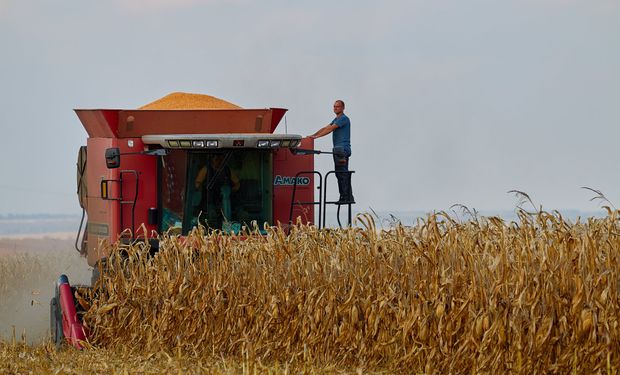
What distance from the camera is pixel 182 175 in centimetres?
1148

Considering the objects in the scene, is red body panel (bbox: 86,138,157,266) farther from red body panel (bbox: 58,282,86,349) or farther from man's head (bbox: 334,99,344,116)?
man's head (bbox: 334,99,344,116)

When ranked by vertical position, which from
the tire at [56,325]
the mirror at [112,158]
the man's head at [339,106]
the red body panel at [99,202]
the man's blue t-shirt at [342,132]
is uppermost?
the man's head at [339,106]

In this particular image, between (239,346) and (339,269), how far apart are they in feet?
3.97

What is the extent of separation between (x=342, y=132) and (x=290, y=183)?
1049 mm

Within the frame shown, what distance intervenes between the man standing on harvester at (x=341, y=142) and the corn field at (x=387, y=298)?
2213 mm

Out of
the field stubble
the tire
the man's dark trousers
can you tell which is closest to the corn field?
the field stubble

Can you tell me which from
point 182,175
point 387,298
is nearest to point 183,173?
point 182,175

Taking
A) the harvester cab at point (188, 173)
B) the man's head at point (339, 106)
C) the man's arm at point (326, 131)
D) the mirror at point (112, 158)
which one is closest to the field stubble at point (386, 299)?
the harvester cab at point (188, 173)

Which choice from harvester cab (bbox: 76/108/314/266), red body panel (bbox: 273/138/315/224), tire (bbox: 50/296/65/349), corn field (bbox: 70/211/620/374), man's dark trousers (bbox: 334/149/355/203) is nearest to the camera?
corn field (bbox: 70/211/620/374)

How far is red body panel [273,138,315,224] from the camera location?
12.0 m

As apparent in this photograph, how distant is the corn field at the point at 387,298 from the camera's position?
26.9ft

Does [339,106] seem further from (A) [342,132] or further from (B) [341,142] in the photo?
(B) [341,142]

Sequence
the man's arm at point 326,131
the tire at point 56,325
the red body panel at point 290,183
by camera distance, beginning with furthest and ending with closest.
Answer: the man's arm at point 326,131
the red body panel at point 290,183
the tire at point 56,325

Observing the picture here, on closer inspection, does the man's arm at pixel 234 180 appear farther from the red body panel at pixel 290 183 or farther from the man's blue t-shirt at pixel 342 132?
the man's blue t-shirt at pixel 342 132
